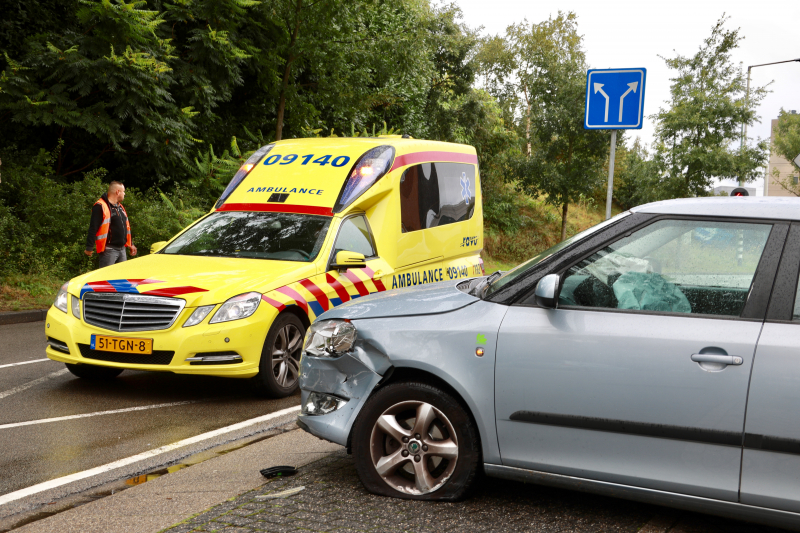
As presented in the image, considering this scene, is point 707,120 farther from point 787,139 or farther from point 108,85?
point 787,139

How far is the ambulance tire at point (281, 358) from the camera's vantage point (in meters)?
6.20

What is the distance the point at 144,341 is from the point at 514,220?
109 ft

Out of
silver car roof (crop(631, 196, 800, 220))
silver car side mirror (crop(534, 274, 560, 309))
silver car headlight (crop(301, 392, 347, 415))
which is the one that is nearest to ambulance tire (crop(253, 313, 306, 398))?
silver car headlight (crop(301, 392, 347, 415))

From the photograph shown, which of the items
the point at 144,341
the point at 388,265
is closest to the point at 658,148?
the point at 388,265

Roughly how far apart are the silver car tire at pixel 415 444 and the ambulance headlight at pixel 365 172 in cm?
389

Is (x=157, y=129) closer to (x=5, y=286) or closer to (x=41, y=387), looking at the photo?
(x=5, y=286)

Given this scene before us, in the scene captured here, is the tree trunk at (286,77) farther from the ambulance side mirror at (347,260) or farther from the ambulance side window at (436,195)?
the ambulance side mirror at (347,260)

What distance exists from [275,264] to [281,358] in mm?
876

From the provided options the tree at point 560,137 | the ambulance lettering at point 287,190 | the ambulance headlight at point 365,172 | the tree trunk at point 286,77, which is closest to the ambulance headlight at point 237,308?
the ambulance headlight at point 365,172

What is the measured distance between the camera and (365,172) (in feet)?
25.8

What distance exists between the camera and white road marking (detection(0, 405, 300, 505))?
161 inches

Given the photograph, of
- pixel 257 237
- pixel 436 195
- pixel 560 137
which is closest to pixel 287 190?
pixel 257 237

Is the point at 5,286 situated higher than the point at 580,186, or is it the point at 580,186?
the point at 580,186

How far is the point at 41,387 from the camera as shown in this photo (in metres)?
6.58
